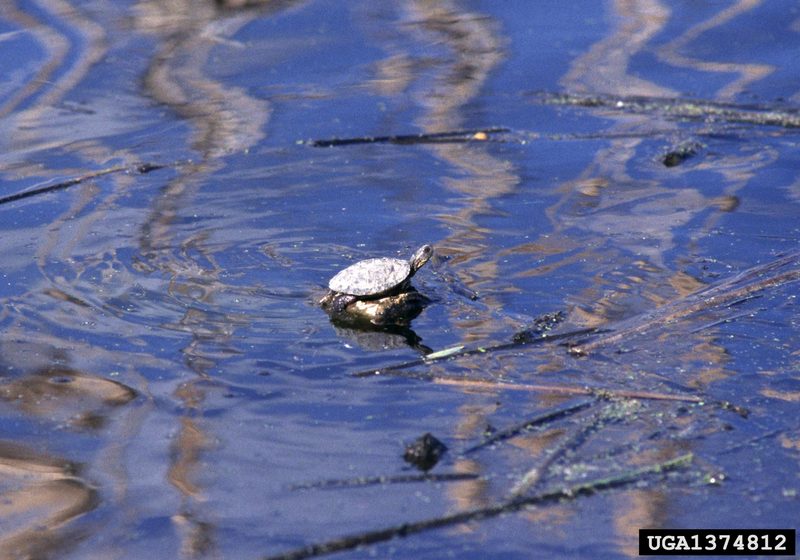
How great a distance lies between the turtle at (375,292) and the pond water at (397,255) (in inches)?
3.4

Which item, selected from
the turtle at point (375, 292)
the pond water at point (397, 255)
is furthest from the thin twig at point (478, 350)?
the turtle at point (375, 292)

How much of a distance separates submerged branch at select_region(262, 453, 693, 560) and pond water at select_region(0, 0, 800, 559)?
0.6 inches

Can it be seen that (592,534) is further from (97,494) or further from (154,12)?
(154,12)

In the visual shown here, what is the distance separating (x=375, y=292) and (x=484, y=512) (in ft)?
4.41

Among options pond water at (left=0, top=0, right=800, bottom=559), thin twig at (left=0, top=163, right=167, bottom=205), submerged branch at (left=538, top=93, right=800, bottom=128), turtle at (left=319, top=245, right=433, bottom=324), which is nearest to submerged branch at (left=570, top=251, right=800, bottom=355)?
pond water at (left=0, top=0, right=800, bottom=559)

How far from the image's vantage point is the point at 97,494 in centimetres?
320

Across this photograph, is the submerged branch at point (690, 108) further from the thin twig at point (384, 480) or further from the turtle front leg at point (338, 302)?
the thin twig at point (384, 480)

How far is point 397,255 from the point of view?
4.80 m

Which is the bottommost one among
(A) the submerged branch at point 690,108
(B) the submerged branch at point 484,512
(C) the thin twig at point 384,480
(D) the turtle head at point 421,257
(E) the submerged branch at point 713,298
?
(E) the submerged branch at point 713,298

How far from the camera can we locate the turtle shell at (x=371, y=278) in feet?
13.6

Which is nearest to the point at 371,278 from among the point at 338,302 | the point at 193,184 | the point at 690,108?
the point at 338,302

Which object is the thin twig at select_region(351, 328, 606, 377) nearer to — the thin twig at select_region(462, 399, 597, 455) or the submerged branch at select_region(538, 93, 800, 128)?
the thin twig at select_region(462, 399, 597, 455)

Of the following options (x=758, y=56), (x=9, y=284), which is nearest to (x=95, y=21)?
(x=9, y=284)

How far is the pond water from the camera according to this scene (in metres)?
3.07
